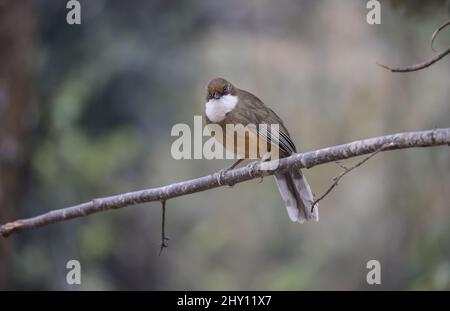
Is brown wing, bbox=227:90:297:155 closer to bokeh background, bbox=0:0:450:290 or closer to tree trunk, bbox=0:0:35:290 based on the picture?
bokeh background, bbox=0:0:450:290

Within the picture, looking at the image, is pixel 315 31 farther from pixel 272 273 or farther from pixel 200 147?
pixel 200 147

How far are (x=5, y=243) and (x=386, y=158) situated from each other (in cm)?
409

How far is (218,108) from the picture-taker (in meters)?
4.89

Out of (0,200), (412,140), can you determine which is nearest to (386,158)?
(0,200)

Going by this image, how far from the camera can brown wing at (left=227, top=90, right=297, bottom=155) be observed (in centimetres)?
489

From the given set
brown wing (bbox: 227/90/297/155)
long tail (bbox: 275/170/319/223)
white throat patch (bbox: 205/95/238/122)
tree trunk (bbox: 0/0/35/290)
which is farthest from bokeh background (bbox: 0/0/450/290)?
white throat patch (bbox: 205/95/238/122)

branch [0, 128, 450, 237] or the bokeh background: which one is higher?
the bokeh background

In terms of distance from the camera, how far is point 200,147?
5.45 metres

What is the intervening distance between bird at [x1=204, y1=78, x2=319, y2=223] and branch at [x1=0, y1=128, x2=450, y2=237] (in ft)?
2.16

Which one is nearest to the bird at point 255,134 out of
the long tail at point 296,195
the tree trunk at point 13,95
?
the long tail at point 296,195

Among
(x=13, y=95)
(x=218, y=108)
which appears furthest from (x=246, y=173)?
(x=13, y=95)

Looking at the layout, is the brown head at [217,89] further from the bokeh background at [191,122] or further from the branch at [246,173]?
the bokeh background at [191,122]

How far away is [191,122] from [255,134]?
4275 mm

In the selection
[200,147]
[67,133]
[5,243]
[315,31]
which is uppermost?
[315,31]
